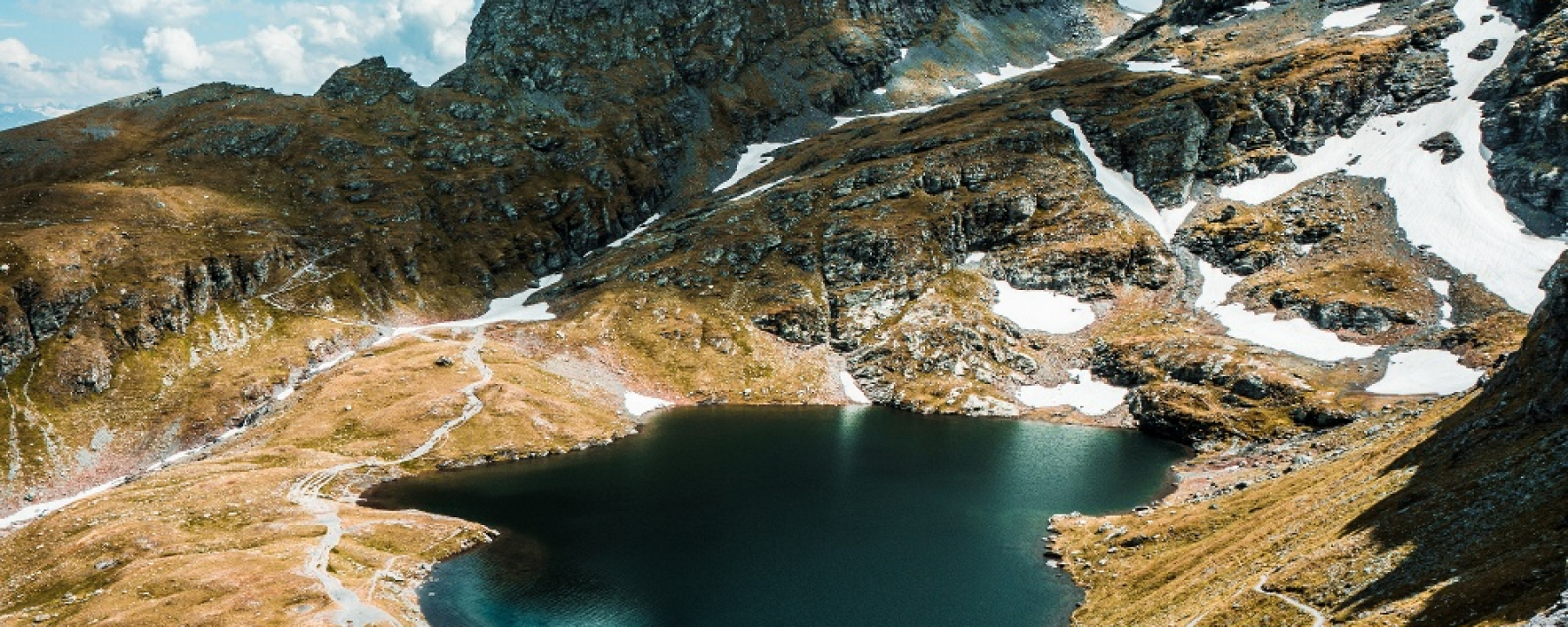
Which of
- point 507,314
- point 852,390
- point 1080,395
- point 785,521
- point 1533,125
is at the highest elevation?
point 1533,125

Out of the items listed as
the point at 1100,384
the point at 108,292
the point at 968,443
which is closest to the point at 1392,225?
the point at 1100,384

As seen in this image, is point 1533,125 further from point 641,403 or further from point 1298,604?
point 641,403

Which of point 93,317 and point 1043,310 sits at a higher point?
point 93,317

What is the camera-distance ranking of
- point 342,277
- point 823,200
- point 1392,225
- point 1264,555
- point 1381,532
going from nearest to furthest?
point 1381,532 < point 1264,555 < point 1392,225 < point 342,277 < point 823,200

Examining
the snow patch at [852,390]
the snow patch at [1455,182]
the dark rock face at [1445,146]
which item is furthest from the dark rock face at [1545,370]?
the dark rock face at [1445,146]

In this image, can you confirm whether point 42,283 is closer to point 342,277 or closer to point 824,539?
point 342,277

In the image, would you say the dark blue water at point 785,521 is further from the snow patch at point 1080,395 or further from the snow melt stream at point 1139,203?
the snow melt stream at point 1139,203

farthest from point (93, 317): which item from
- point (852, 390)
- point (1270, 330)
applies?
point (1270, 330)
